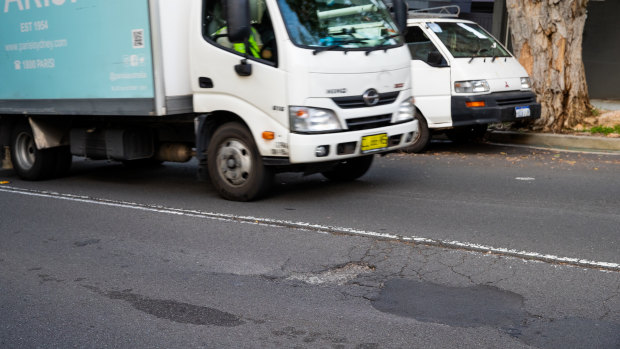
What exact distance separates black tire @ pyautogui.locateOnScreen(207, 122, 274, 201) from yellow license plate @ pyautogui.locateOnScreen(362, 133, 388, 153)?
1074 millimetres

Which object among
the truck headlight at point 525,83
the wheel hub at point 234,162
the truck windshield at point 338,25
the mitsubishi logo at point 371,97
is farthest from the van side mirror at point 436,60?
the wheel hub at point 234,162

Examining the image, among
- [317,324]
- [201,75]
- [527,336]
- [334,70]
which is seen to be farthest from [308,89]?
[527,336]

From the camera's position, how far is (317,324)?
4.33m

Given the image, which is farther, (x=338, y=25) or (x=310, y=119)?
(x=338, y=25)

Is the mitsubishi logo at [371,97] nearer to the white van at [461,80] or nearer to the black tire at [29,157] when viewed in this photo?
the white van at [461,80]

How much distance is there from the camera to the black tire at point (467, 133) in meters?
12.2

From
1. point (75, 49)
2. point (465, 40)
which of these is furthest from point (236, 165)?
point (465, 40)

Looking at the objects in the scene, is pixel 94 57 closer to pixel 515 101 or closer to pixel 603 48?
pixel 515 101

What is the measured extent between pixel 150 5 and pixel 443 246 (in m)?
4.08

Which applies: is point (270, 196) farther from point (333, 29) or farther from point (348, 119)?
point (333, 29)

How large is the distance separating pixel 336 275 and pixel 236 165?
110 inches

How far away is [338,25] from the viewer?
743 cm

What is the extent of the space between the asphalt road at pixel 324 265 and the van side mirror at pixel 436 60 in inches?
95.9

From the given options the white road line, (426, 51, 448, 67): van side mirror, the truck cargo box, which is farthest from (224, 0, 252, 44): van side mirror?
(426, 51, 448, 67): van side mirror
